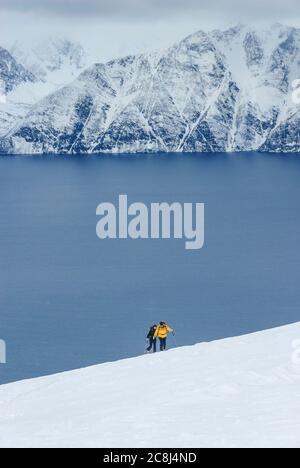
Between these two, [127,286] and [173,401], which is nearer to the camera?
[173,401]

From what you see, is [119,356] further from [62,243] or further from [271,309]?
[62,243]

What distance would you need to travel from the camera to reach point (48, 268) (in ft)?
342

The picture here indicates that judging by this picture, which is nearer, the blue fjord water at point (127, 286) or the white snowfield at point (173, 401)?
→ the white snowfield at point (173, 401)

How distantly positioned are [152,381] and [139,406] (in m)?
3.77

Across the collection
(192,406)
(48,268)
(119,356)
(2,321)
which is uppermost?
(48,268)

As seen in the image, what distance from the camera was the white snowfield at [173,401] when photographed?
2689 centimetres

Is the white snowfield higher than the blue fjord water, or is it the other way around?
the blue fjord water

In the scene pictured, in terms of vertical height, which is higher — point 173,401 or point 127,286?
point 127,286

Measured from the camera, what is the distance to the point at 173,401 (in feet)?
102

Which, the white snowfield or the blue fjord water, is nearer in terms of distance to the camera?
the white snowfield

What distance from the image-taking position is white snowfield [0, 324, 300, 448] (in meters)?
26.9

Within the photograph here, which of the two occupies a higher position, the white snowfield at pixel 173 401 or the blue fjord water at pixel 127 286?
the blue fjord water at pixel 127 286

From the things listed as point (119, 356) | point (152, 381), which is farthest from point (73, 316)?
point (152, 381)

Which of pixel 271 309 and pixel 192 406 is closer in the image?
pixel 192 406
